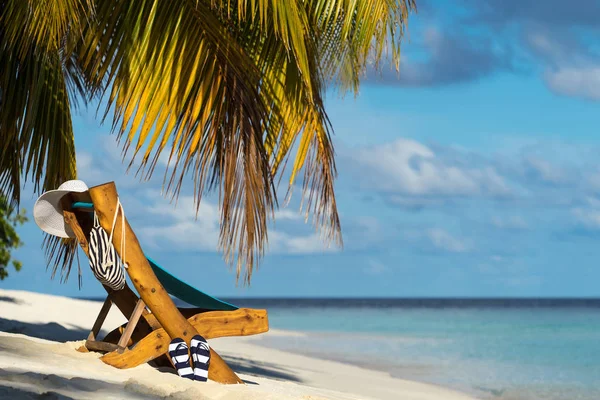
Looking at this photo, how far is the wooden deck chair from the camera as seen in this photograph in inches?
161

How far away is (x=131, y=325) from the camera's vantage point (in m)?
4.14

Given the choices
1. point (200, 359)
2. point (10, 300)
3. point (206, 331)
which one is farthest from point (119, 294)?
point (10, 300)

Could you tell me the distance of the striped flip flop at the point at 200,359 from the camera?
412cm

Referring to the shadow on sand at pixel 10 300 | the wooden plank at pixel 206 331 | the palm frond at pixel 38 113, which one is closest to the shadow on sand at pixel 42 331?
the palm frond at pixel 38 113

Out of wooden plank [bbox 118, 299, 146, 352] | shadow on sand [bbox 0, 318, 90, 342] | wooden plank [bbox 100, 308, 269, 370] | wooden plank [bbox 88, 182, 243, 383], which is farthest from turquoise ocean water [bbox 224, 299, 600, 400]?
wooden plank [bbox 118, 299, 146, 352]

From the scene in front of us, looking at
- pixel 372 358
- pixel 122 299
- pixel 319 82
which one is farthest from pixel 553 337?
pixel 122 299

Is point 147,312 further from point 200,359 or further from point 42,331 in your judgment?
point 42,331

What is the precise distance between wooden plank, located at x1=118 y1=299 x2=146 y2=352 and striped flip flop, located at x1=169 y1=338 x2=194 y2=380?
0.23m

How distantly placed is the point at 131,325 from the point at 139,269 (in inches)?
12.2

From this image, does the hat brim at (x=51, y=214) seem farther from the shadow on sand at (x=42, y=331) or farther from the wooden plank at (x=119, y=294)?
the shadow on sand at (x=42, y=331)

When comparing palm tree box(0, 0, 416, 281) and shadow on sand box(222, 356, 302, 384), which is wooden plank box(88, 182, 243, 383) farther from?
shadow on sand box(222, 356, 302, 384)

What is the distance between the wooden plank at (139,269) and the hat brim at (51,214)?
1.05ft

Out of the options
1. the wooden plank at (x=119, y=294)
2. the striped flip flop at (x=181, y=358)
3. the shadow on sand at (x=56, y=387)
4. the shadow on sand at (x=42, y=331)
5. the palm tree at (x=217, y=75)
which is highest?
the palm tree at (x=217, y=75)

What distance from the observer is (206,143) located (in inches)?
196
